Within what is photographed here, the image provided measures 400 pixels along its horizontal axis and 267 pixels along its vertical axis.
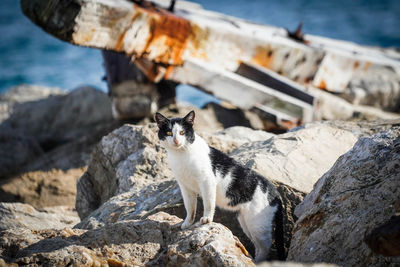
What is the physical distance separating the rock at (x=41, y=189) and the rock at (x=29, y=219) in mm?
1225

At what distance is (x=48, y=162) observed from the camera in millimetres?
6980

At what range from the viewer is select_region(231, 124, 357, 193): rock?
12.8 ft

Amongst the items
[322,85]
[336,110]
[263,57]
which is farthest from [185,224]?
[322,85]

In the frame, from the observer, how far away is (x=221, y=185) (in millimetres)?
3488

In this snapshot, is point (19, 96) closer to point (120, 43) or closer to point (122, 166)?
point (120, 43)

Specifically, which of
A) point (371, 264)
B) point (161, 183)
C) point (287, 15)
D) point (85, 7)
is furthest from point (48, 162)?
point (287, 15)

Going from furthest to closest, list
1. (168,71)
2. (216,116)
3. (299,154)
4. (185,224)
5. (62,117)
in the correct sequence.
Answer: (62,117)
(216,116)
(168,71)
(299,154)
(185,224)

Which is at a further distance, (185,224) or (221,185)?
(221,185)

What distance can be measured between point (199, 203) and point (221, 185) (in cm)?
47

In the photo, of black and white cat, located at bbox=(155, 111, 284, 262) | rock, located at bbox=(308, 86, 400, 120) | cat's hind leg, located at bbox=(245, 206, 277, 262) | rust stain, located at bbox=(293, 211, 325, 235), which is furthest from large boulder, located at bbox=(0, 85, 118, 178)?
rust stain, located at bbox=(293, 211, 325, 235)

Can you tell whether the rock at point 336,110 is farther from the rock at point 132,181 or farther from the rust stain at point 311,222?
the rust stain at point 311,222

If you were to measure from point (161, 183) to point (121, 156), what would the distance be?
2.74 ft

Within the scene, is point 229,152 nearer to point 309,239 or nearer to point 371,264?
point 309,239

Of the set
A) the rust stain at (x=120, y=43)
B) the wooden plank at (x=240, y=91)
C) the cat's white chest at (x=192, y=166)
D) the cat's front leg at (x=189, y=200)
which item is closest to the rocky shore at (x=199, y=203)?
the cat's front leg at (x=189, y=200)
